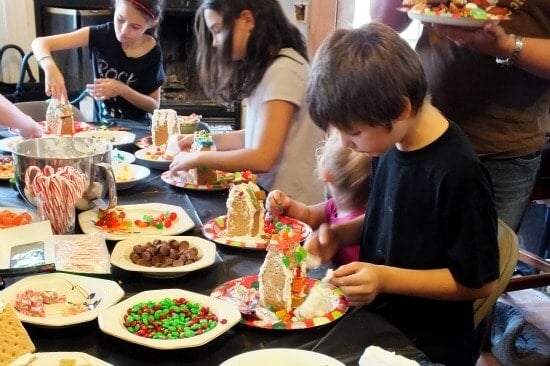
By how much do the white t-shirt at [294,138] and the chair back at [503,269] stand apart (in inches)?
26.5

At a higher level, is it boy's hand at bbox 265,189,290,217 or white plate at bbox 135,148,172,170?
boy's hand at bbox 265,189,290,217

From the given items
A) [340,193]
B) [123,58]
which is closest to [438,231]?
[340,193]

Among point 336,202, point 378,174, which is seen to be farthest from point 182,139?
point 378,174

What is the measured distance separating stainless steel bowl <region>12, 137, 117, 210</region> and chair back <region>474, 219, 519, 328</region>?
827mm

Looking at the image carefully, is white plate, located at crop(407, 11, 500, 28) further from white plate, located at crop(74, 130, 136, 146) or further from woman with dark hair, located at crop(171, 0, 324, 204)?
white plate, located at crop(74, 130, 136, 146)

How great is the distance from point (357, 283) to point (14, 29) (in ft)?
10.7

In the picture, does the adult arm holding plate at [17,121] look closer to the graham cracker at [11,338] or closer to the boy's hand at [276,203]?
the boy's hand at [276,203]

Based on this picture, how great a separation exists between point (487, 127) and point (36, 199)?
106 cm

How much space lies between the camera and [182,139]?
1901 millimetres

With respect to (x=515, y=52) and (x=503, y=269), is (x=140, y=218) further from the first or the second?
Result: (x=515, y=52)

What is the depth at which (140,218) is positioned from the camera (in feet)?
4.59

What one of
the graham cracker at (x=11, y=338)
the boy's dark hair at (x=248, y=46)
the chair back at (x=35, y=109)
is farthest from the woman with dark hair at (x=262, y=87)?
the chair back at (x=35, y=109)

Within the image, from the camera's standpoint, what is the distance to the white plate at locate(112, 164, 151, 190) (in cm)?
162

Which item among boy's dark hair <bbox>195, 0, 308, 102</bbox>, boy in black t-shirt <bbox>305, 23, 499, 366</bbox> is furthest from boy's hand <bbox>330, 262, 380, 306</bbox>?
boy's dark hair <bbox>195, 0, 308, 102</bbox>
